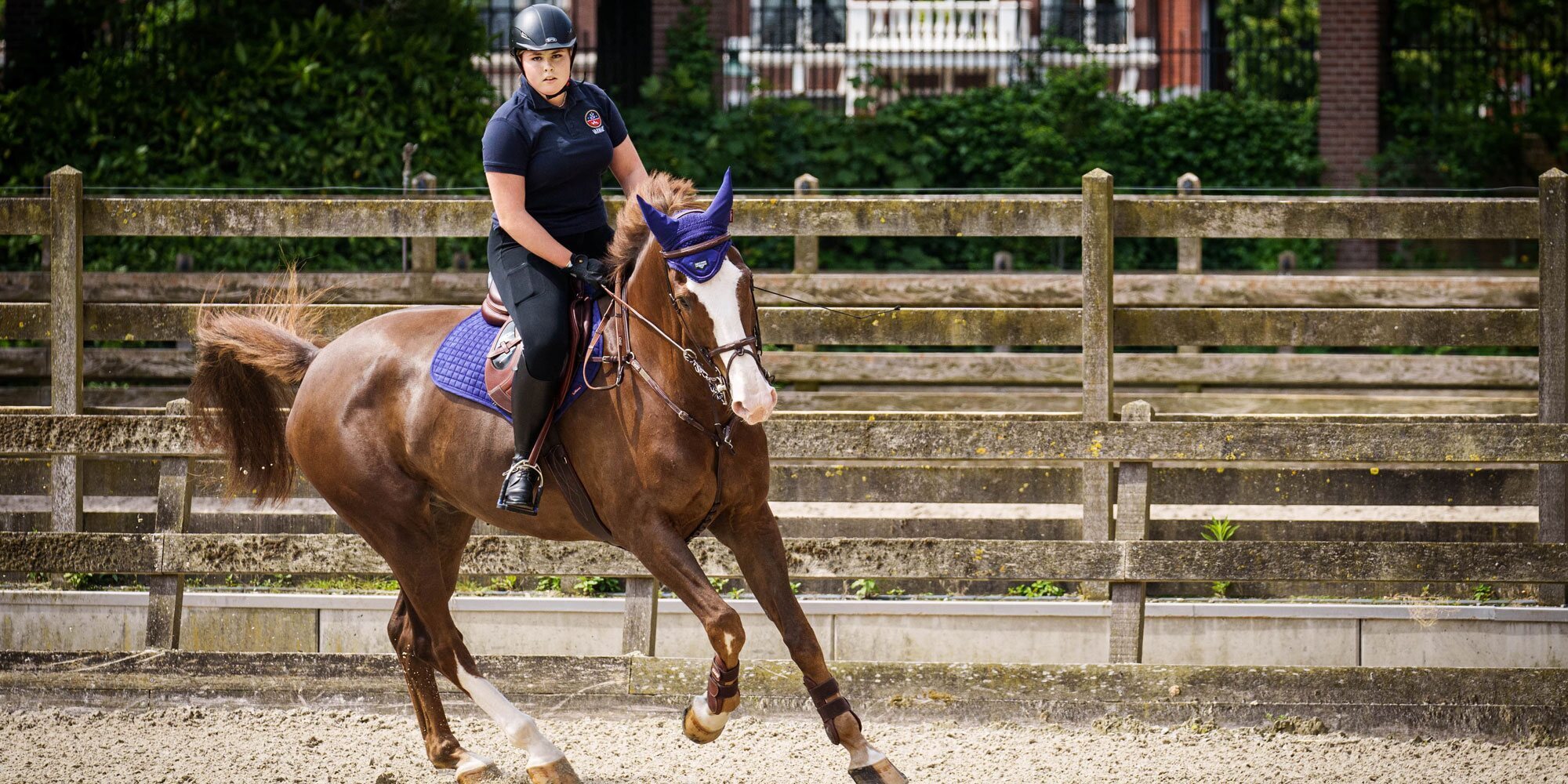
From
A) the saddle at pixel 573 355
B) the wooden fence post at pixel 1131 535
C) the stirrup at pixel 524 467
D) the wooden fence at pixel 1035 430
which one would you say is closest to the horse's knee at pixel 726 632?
the stirrup at pixel 524 467

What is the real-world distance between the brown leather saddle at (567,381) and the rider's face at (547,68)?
0.70 meters

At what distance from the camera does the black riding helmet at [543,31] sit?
4.71m

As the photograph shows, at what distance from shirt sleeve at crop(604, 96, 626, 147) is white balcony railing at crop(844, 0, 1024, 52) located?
35.1 feet

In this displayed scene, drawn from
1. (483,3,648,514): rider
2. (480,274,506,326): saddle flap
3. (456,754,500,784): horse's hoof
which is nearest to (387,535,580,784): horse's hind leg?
(456,754,500,784): horse's hoof

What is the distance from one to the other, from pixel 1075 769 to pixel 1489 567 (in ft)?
6.29

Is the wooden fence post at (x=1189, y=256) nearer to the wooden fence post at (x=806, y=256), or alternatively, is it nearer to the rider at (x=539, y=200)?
the wooden fence post at (x=806, y=256)

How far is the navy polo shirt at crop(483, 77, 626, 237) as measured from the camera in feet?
15.7

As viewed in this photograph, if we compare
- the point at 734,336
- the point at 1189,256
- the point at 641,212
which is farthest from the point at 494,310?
the point at 1189,256

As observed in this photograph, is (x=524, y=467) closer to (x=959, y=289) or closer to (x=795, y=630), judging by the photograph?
(x=795, y=630)

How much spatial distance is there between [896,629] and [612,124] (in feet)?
8.50

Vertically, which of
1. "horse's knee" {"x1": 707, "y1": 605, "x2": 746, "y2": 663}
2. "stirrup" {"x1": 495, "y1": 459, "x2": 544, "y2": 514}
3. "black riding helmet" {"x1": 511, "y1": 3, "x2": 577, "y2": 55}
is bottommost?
"horse's knee" {"x1": 707, "y1": 605, "x2": 746, "y2": 663}

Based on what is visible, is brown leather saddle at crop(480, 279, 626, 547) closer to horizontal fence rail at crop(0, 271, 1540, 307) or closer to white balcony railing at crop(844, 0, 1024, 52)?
horizontal fence rail at crop(0, 271, 1540, 307)

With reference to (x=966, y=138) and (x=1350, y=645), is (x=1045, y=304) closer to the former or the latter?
(x=1350, y=645)

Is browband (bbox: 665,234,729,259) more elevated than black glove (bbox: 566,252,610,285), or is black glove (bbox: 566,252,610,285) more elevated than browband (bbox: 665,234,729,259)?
browband (bbox: 665,234,729,259)
